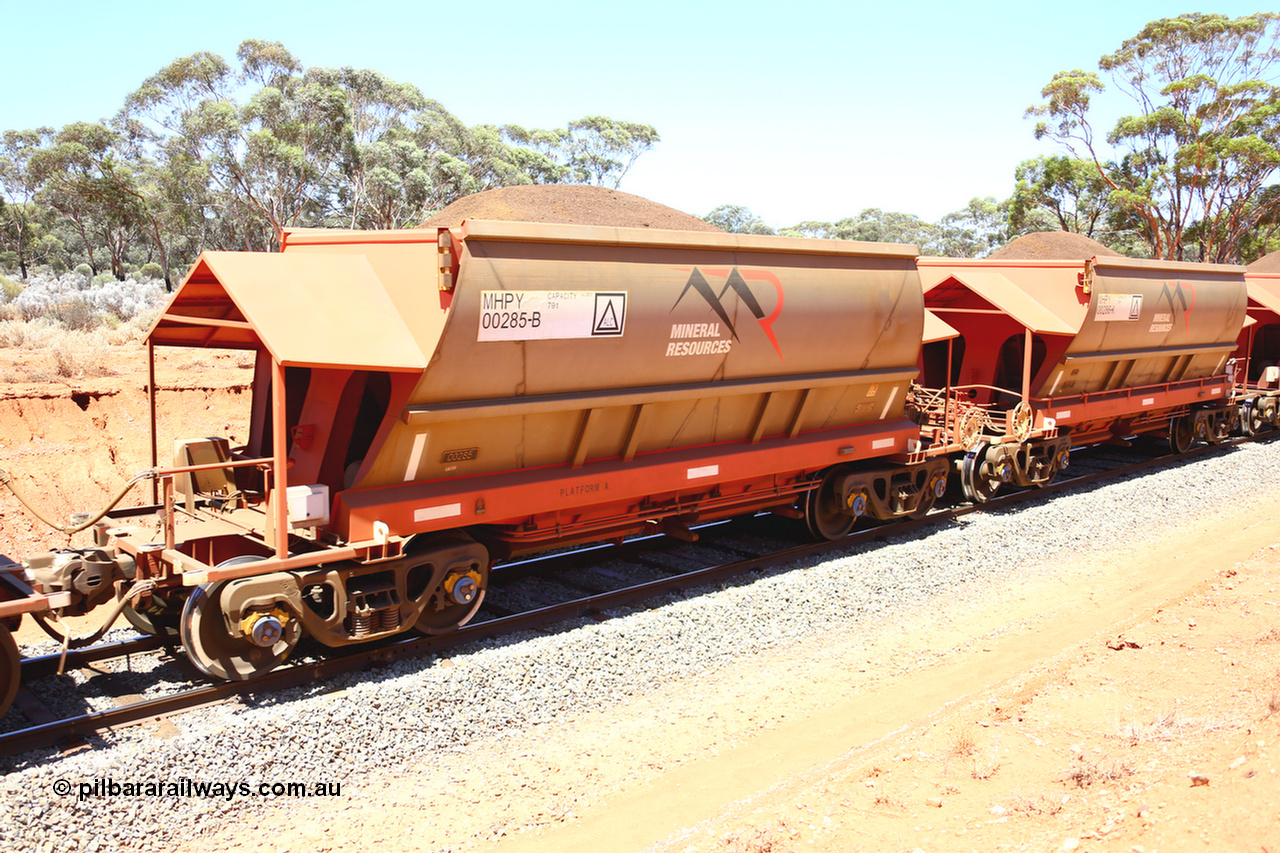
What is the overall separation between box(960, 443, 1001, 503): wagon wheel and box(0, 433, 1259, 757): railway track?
21 centimetres

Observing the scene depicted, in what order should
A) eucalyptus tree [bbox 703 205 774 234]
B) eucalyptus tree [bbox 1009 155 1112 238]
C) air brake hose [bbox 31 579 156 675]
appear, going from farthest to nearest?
eucalyptus tree [bbox 703 205 774 234] < eucalyptus tree [bbox 1009 155 1112 238] < air brake hose [bbox 31 579 156 675]

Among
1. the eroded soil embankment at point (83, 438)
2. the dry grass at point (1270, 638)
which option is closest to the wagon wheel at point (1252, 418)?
the dry grass at point (1270, 638)

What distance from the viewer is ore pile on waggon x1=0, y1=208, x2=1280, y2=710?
6.77 m

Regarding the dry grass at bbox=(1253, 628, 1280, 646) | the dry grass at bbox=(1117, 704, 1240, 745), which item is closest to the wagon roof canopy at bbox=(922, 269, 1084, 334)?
the dry grass at bbox=(1253, 628, 1280, 646)

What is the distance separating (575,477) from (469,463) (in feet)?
3.50

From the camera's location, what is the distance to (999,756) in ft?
19.9

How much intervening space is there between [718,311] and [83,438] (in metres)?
12.4

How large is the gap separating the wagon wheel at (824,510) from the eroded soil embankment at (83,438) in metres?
9.69

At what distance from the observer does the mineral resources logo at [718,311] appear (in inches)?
342

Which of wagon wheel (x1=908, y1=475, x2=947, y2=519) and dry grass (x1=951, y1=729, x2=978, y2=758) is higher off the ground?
wagon wheel (x1=908, y1=475, x2=947, y2=519)

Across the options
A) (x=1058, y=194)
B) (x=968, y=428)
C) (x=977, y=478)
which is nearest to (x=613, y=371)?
(x=968, y=428)

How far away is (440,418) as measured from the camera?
7281 mm

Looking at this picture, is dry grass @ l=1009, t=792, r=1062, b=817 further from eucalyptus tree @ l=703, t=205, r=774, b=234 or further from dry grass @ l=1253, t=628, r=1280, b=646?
eucalyptus tree @ l=703, t=205, r=774, b=234

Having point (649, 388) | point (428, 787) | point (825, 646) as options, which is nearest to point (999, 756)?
point (825, 646)
